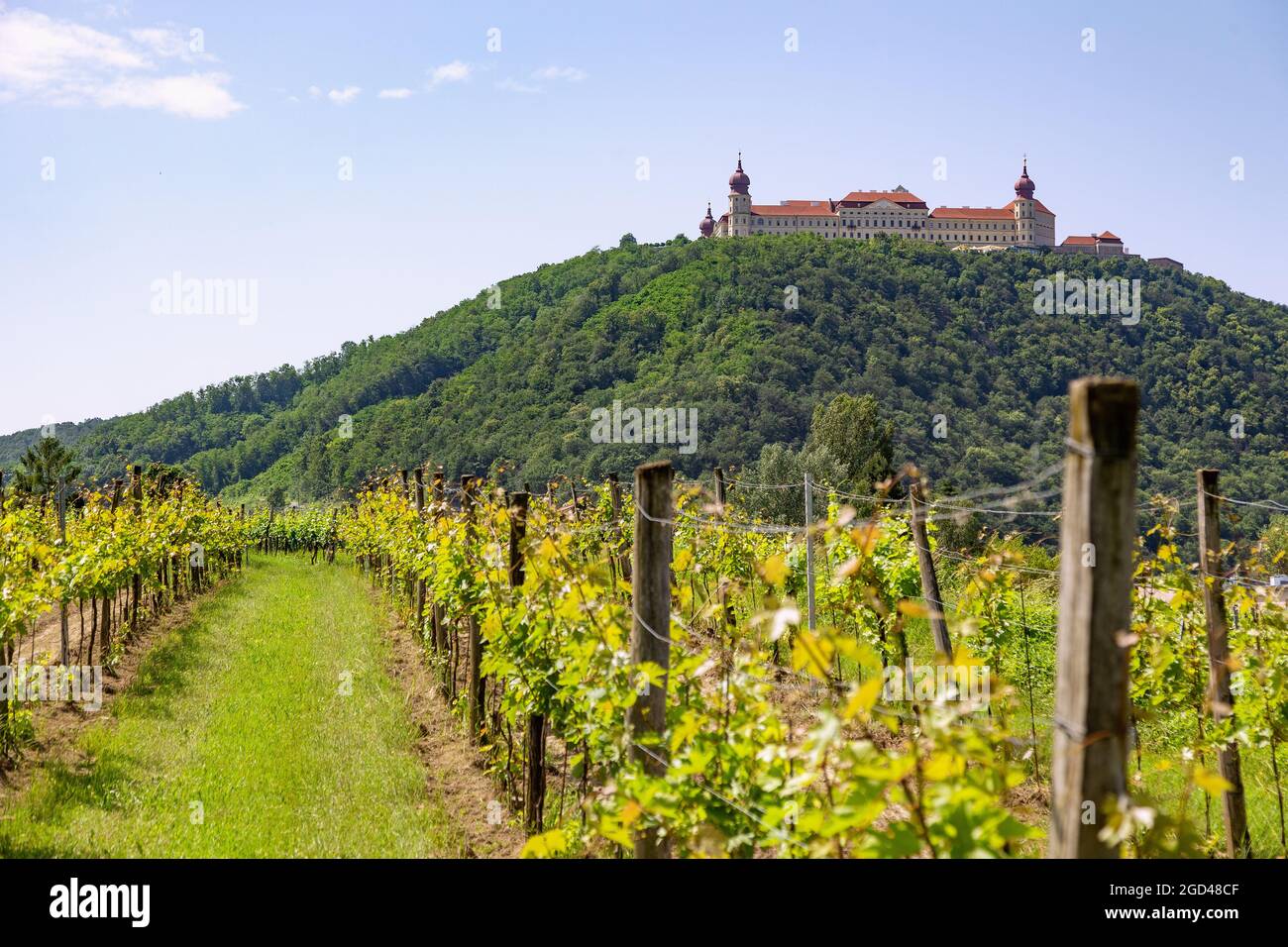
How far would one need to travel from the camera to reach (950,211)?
134250 mm

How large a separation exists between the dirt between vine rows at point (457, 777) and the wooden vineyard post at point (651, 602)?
2403mm

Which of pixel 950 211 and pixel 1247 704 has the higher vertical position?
pixel 950 211

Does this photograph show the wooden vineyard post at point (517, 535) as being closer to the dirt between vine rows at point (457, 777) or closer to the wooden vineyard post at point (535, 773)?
the wooden vineyard post at point (535, 773)

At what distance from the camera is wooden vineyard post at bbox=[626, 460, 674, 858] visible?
11.3 feet

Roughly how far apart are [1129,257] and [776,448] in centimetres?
8076

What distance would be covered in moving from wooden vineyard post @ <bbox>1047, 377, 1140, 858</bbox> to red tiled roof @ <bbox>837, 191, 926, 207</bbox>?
13877 cm

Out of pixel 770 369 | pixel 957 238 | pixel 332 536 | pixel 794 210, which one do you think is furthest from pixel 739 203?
pixel 332 536

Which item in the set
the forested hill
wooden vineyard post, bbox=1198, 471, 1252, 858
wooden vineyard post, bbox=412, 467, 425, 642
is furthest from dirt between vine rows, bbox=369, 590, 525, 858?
the forested hill

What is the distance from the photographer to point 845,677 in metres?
10.1

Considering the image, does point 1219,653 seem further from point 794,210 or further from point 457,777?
point 794,210

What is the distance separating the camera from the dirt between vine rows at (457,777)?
19.1 ft
